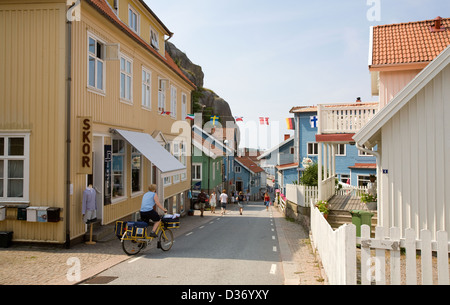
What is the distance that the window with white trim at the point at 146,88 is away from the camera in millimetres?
16266

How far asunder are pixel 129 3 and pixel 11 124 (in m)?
8.58

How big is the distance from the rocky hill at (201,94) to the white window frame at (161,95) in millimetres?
40494

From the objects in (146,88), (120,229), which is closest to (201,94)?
(146,88)

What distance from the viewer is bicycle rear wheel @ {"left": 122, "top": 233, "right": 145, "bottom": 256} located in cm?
953

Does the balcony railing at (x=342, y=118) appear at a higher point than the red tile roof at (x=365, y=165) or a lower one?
higher

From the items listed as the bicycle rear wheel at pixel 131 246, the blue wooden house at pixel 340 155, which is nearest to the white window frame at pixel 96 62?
the bicycle rear wheel at pixel 131 246

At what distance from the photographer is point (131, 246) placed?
9625 millimetres

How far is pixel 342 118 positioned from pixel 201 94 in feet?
162

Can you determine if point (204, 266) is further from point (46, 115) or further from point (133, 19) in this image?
point (133, 19)

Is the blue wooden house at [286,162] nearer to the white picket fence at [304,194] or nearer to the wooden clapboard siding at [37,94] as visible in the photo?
the white picket fence at [304,194]

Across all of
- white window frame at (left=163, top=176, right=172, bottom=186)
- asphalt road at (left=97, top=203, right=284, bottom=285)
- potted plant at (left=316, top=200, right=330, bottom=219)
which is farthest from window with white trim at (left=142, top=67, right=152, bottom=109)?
potted plant at (left=316, top=200, right=330, bottom=219)

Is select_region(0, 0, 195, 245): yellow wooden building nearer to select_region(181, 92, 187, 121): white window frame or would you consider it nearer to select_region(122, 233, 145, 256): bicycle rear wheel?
select_region(122, 233, 145, 256): bicycle rear wheel

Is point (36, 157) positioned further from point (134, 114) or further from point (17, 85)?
point (134, 114)
